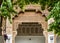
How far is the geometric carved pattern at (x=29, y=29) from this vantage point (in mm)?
14773

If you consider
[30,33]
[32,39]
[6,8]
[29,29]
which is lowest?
[32,39]

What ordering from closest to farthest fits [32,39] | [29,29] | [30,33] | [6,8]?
1. [6,8]
2. [29,29]
3. [30,33]
4. [32,39]

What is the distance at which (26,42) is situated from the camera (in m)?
15.2

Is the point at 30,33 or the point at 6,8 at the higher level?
the point at 6,8

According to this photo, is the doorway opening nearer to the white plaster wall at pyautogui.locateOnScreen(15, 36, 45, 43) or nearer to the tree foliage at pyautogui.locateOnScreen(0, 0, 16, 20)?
the white plaster wall at pyautogui.locateOnScreen(15, 36, 45, 43)

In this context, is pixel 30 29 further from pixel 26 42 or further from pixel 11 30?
pixel 11 30

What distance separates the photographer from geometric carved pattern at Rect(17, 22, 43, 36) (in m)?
14.8

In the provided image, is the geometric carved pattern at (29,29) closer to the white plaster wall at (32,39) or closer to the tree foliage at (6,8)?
the white plaster wall at (32,39)

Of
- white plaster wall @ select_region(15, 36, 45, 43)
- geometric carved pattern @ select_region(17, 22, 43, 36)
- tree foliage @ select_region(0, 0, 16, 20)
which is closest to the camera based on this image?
tree foliage @ select_region(0, 0, 16, 20)

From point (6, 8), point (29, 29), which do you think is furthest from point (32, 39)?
point (6, 8)

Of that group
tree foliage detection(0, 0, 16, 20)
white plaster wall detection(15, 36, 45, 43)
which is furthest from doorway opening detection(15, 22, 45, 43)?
tree foliage detection(0, 0, 16, 20)

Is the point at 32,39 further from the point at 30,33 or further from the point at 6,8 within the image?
the point at 6,8

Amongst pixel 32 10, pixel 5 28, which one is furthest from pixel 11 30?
pixel 32 10

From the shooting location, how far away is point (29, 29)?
14.9m
